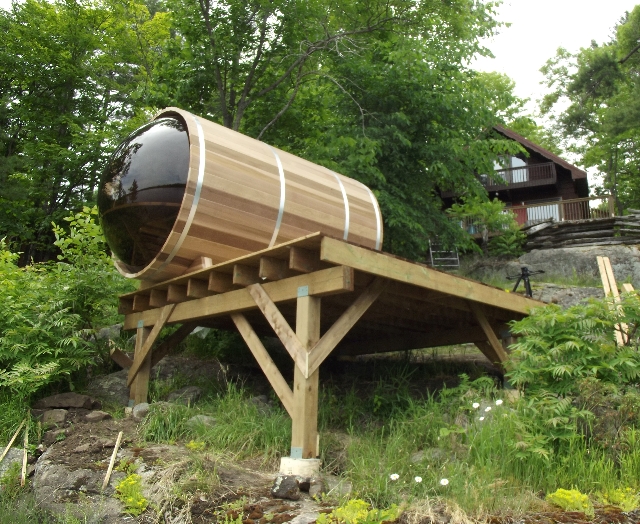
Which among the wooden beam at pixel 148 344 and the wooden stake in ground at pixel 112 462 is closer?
the wooden stake in ground at pixel 112 462

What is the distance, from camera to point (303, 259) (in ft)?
16.8

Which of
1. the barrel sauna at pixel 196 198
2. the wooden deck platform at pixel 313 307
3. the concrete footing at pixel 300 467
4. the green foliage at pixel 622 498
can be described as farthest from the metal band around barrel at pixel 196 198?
the green foliage at pixel 622 498

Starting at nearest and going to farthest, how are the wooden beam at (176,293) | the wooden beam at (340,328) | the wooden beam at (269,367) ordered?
the wooden beam at (340,328) → the wooden beam at (269,367) → the wooden beam at (176,293)

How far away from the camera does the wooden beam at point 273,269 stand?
5328 mm

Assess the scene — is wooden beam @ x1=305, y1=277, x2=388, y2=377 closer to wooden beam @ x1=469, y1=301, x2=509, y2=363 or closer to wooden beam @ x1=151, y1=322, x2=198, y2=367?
wooden beam @ x1=469, y1=301, x2=509, y2=363

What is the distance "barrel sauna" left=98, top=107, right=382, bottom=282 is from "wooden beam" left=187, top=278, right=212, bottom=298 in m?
0.18

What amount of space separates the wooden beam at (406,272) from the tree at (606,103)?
19.2 metres

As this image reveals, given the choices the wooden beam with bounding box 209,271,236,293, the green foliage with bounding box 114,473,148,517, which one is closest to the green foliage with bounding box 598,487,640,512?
the green foliage with bounding box 114,473,148,517

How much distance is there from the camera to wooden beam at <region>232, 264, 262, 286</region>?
566cm

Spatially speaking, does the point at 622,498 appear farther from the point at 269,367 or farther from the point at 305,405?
the point at 269,367

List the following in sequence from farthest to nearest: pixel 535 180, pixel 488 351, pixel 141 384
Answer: pixel 535 180 < pixel 488 351 < pixel 141 384

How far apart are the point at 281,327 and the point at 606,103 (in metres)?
26.5

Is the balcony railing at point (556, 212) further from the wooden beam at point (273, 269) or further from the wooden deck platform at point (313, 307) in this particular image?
the wooden beam at point (273, 269)

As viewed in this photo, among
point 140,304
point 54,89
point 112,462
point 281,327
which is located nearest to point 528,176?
point 54,89
